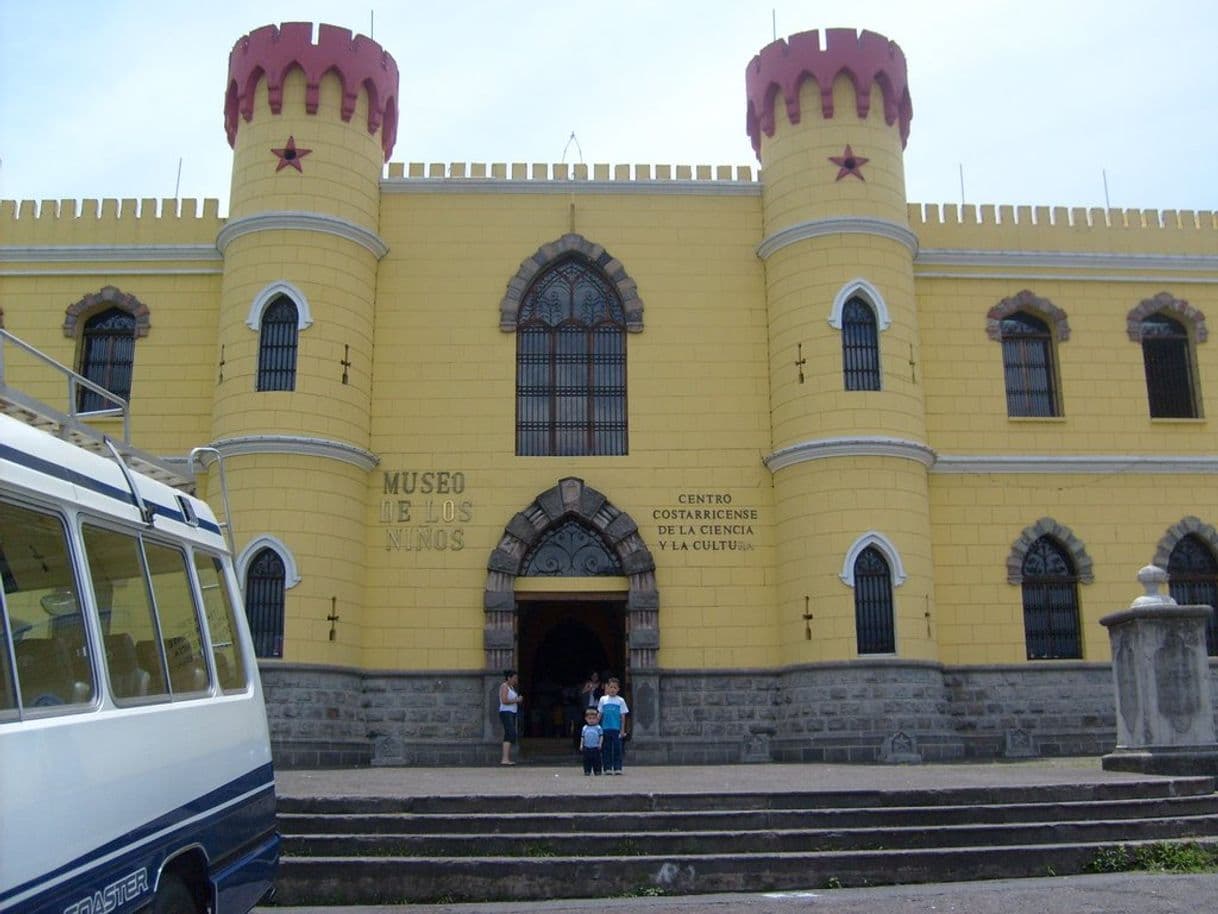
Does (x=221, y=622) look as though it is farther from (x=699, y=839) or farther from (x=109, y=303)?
(x=109, y=303)

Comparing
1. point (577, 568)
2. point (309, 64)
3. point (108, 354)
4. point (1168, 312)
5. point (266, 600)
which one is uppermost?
point (309, 64)

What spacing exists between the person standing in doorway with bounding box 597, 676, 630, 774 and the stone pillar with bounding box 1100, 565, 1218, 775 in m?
6.21

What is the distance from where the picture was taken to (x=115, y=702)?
5281 millimetres

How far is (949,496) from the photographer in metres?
20.6

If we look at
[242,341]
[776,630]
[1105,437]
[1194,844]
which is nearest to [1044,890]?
[1194,844]

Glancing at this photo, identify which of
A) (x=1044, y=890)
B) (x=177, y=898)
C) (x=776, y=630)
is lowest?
(x=1044, y=890)

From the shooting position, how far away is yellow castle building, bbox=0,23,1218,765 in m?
19.0

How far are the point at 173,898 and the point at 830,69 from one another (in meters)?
18.6

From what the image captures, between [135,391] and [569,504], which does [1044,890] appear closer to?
[569,504]

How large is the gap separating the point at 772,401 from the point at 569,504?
4.01 m

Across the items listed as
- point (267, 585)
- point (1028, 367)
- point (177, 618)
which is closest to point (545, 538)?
point (267, 585)

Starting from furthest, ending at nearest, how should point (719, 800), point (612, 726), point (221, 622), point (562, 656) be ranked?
point (562, 656), point (612, 726), point (719, 800), point (221, 622)

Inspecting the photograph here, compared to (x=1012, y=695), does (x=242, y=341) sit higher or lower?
higher

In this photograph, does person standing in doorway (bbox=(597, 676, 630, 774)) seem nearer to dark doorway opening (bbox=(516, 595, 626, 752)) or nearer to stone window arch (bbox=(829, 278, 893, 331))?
dark doorway opening (bbox=(516, 595, 626, 752))
